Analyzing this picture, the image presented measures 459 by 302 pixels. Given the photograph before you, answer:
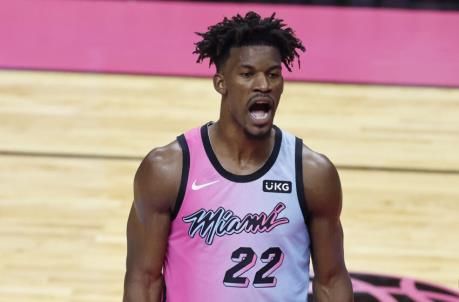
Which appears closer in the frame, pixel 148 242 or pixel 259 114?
pixel 259 114

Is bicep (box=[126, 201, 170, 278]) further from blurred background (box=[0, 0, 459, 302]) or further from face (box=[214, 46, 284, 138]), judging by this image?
blurred background (box=[0, 0, 459, 302])

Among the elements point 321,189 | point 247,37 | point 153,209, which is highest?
point 247,37

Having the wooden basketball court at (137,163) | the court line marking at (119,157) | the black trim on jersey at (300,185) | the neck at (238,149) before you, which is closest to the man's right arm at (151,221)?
the neck at (238,149)

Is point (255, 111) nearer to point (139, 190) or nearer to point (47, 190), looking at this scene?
point (139, 190)

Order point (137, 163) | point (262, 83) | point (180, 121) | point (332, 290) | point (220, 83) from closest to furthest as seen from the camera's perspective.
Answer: point (262, 83), point (220, 83), point (332, 290), point (137, 163), point (180, 121)

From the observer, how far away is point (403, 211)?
6277 mm

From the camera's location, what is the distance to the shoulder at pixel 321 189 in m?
3.10

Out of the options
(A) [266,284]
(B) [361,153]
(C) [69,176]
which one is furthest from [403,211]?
(A) [266,284]

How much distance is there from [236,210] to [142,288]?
358 mm

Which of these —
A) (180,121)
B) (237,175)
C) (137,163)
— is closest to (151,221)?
(237,175)

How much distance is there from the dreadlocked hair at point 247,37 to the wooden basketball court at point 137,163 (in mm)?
2389

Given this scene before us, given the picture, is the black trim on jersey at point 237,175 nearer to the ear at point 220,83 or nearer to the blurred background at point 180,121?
the ear at point 220,83

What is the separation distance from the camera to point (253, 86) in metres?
2.96

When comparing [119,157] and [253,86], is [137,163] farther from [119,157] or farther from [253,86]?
[253,86]
